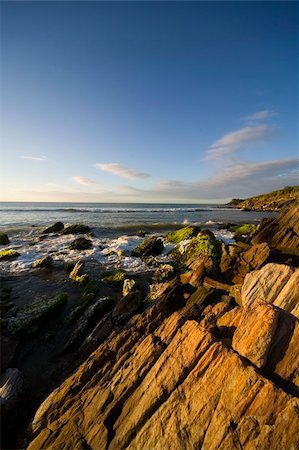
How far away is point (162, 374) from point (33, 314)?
23.9ft

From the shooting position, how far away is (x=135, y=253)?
2211 cm

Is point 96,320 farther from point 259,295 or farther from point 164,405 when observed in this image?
point 259,295

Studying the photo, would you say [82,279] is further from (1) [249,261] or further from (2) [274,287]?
(2) [274,287]

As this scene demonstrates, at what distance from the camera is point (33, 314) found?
428 inches

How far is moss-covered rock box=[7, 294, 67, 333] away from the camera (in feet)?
33.1

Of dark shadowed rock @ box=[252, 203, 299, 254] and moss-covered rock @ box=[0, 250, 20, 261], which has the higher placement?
dark shadowed rock @ box=[252, 203, 299, 254]

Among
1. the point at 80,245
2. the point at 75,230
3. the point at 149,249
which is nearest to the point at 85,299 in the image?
the point at 149,249

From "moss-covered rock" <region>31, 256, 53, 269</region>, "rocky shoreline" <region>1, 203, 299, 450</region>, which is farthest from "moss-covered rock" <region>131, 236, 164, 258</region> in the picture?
"rocky shoreline" <region>1, 203, 299, 450</region>

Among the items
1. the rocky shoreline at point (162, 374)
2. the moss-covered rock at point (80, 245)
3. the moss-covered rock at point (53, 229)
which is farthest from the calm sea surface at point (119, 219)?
the rocky shoreline at point (162, 374)

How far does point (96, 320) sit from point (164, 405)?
5.58 metres

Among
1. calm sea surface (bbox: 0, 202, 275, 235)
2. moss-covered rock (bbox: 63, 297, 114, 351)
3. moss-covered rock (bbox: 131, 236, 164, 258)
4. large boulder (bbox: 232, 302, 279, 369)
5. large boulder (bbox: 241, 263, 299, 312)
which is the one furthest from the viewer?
calm sea surface (bbox: 0, 202, 275, 235)

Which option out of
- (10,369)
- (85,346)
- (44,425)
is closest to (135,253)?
(85,346)

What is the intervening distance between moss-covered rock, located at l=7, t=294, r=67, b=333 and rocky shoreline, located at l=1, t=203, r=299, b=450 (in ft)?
0.18

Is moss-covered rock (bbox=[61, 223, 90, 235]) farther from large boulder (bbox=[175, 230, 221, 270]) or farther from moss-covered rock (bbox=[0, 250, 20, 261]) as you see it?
large boulder (bbox=[175, 230, 221, 270])
